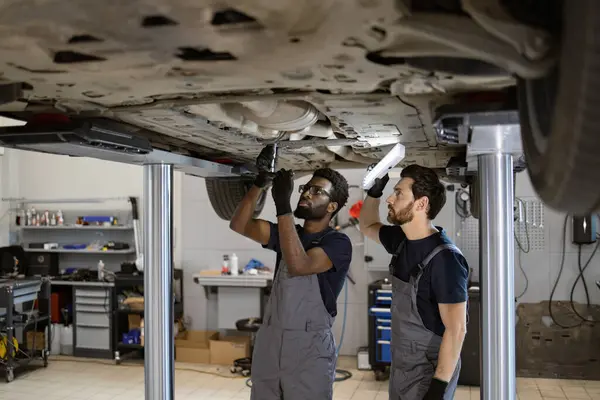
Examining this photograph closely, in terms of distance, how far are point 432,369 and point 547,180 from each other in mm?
1563

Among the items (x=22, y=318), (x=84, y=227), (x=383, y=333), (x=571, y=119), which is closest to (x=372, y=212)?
(x=571, y=119)

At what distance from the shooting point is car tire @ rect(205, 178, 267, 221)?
293 cm

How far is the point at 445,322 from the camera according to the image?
81.8 inches

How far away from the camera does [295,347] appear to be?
2309mm

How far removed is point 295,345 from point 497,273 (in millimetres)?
998

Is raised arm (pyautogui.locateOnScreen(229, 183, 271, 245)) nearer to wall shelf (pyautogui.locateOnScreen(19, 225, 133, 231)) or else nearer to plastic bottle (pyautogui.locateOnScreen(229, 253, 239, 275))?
plastic bottle (pyautogui.locateOnScreen(229, 253, 239, 275))

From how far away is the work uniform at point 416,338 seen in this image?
7.16 feet

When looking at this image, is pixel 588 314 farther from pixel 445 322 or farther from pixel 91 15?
pixel 91 15

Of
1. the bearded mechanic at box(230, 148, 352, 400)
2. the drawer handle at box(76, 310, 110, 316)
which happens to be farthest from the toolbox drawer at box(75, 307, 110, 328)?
the bearded mechanic at box(230, 148, 352, 400)

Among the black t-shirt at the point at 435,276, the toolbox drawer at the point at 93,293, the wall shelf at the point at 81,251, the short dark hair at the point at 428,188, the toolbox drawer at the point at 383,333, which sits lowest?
the toolbox drawer at the point at 383,333

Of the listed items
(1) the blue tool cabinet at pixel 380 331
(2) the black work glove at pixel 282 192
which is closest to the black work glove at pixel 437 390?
(2) the black work glove at pixel 282 192

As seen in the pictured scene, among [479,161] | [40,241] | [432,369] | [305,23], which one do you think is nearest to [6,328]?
[40,241]

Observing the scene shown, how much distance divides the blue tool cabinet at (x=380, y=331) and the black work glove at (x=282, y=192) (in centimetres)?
286

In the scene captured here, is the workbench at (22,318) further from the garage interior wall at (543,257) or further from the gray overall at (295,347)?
the garage interior wall at (543,257)
